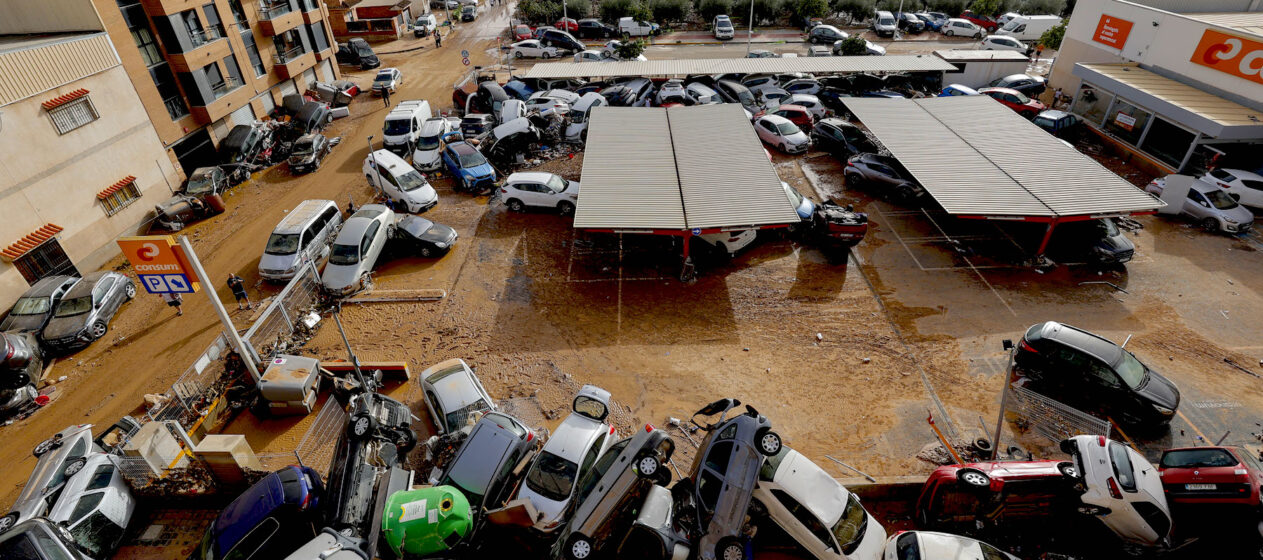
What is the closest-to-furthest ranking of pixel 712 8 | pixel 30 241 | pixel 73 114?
pixel 30 241, pixel 73 114, pixel 712 8

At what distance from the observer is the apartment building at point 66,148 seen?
17.5m

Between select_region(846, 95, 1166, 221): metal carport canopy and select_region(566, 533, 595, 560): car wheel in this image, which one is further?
select_region(846, 95, 1166, 221): metal carport canopy

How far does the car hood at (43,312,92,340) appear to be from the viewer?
15.8 meters

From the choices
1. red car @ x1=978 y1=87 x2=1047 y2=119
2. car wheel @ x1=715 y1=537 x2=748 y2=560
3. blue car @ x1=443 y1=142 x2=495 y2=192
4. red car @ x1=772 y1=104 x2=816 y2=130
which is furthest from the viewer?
red car @ x1=772 y1=104 x2=816 y2=130

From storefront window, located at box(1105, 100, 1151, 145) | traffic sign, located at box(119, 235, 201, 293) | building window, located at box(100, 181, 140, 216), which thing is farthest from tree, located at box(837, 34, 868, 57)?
building window, located at box(100, 181, 140, 216)

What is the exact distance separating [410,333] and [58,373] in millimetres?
9218

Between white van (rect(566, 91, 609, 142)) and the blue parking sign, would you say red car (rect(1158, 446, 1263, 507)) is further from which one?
white van (rect(566, 91, 609, 142))

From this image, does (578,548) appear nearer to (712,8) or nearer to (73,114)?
(73,114)

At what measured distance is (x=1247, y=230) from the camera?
19.0 metres

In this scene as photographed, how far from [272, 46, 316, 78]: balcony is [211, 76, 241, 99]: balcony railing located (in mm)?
3470

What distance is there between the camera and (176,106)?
24484 millimetres

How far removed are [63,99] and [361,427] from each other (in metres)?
17.9

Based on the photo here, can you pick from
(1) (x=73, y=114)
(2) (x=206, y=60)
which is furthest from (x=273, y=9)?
(1) (x=73, y=114)

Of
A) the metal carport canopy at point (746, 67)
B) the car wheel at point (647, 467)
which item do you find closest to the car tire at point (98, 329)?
the car wheel at point (647, 467)
